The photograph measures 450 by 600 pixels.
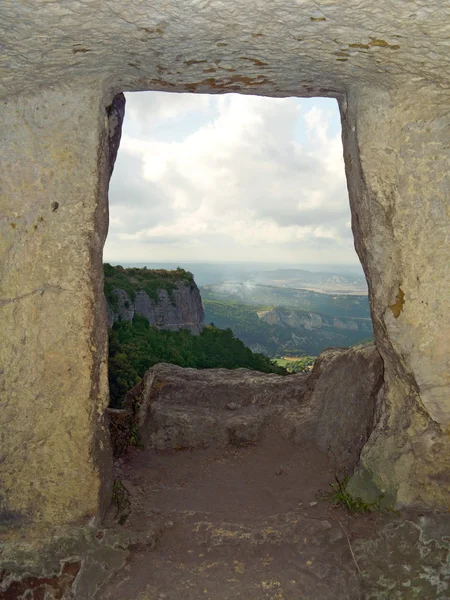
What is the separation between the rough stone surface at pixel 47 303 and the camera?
5250 mm

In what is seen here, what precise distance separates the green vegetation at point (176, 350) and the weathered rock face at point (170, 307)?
1.41 metres

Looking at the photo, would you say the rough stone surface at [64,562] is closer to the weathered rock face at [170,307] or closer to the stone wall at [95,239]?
the stone wall at [95,239]

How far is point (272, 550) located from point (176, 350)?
25709mm

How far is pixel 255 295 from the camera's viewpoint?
196 m

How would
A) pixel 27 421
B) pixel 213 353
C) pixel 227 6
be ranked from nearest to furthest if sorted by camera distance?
pixel 227 6, pixel 27 421, pixel 213 353

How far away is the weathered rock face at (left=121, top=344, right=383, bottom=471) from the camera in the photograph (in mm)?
7555

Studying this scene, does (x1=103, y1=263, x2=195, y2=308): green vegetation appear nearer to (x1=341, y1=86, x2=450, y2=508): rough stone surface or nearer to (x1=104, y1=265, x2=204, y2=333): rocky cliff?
(x1=104, y1=265, x2=204, y2=333): rocky cliff

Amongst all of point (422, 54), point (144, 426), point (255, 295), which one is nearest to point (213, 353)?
point (144, 426)

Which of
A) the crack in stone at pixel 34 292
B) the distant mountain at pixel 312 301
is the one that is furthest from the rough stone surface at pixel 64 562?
the distant mountain at pixel 312 301

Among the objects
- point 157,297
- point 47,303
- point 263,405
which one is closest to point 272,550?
point 47,303

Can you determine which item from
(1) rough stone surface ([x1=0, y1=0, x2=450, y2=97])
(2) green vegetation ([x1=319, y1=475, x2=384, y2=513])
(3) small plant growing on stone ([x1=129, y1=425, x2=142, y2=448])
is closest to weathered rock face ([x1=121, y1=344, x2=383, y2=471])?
(3) small plant growing on stone ([x1=129, y1=425, x2=142, y2=448])

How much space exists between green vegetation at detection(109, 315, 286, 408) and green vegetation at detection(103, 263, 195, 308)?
3.08m

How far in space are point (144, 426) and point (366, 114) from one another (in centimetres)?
607

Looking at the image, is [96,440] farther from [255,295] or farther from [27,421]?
[255,295]
